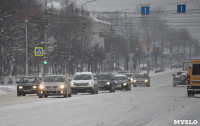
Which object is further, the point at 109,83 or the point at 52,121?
the point at 109,83

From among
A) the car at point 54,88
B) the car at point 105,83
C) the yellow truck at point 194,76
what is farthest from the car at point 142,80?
the yellow truck at point 194,76

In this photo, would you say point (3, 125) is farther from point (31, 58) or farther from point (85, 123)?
point (31, 58)

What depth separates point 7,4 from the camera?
72750mm

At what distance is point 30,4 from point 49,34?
566 inches

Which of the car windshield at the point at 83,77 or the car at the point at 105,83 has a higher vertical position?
the car windshield at the point at 83,77

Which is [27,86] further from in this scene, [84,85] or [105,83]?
[105,83]

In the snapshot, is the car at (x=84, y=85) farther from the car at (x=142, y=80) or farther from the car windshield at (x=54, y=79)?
the car at (x=142, y=80)

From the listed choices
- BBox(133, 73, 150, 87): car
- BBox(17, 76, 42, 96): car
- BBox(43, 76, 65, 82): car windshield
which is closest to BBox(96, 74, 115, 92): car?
BBox(17, 76, 42, 96): car

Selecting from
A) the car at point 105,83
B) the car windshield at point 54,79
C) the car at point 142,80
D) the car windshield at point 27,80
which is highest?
the car windshield at point 54,79

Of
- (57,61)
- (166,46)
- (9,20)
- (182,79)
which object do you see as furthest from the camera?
(166,46)

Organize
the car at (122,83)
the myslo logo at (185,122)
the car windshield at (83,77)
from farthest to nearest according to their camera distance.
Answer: the car at (122,83), the car windshield at (83,77), the myslo logo at (185,122)

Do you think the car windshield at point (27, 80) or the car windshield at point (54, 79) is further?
the car windshield at point (27, 80)

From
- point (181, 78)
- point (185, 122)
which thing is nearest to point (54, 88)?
point (185, 122)

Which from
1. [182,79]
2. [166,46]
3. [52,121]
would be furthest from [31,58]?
[166,46]
